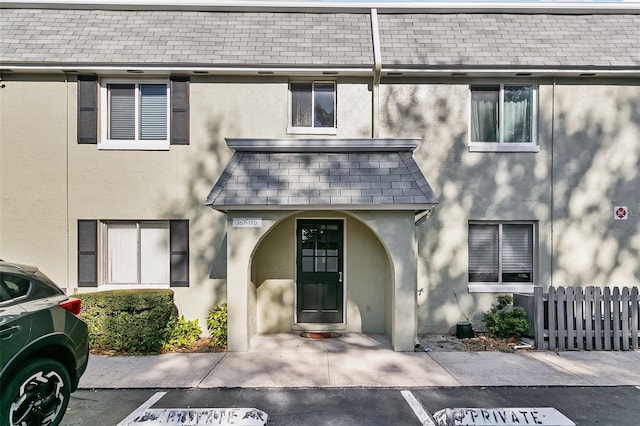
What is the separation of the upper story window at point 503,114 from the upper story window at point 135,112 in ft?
24.1

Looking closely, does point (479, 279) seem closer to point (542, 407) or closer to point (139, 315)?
point (542, 407)

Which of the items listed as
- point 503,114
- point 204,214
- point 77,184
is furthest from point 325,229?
point 77,184

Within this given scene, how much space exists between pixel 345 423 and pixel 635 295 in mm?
6616

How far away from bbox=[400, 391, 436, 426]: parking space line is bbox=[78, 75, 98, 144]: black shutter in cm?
835

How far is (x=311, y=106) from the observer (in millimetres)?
8898

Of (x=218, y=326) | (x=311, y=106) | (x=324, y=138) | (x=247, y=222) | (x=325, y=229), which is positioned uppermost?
(x=311, y=106)

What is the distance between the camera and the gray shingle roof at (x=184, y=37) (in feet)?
27.5

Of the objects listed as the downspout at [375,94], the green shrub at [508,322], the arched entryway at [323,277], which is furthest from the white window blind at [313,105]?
the green shrub at [508,322]

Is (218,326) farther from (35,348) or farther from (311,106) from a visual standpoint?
(311,106)

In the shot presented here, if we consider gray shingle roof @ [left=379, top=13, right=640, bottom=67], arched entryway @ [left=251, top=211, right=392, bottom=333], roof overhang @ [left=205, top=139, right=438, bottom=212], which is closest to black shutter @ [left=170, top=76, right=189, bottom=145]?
roof overhang @ [left=205, top=139, right=438, bottom=212]

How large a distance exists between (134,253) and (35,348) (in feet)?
15.0

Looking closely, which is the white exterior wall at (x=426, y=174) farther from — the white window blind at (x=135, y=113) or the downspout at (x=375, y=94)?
the white window blind at (x=135, y=113)

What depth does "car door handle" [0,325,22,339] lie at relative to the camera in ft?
12.6

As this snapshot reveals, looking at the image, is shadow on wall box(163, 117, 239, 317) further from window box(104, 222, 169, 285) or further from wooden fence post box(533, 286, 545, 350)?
wooden fence post box(533, 286, 545, 350)
